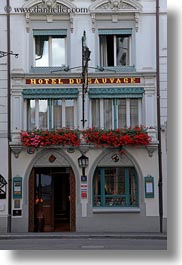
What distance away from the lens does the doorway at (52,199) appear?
1034 centimetres

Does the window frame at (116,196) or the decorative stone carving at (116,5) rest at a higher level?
the decorative stone carving at (116,5)

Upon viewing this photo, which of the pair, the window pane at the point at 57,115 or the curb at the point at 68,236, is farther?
the window pane at the point at 57,115

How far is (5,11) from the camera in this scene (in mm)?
9922

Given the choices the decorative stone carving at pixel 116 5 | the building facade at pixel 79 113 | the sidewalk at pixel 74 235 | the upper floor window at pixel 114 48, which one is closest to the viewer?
the sidewalk at pixel 74 235

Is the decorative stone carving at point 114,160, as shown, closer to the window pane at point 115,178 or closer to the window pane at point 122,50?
the window pane at point 115,178

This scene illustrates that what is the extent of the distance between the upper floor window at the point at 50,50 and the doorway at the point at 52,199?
2.20 m

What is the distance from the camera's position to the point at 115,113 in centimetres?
1079

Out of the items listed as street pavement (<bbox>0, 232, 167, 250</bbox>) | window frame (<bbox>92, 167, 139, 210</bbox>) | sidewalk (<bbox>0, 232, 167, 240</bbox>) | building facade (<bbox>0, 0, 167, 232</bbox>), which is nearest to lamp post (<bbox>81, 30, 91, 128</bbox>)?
building facade (<bbox>0, 0, 167, 232</bbox>)

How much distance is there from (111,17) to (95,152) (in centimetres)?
272

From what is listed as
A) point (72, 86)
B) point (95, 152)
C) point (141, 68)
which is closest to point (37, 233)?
point (95, 152)

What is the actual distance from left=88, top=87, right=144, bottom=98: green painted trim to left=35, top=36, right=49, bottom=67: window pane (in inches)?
45.6

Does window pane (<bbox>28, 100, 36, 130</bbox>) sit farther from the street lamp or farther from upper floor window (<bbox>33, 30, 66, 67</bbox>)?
the street lamp

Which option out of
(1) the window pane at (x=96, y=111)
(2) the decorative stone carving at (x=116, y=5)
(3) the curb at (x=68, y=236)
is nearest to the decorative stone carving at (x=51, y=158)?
(1) the window pane at (x=96, y=111)

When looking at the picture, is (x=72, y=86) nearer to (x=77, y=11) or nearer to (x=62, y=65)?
(x=62, y=65)
